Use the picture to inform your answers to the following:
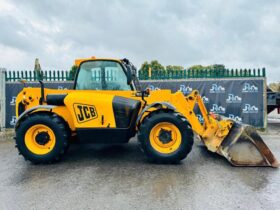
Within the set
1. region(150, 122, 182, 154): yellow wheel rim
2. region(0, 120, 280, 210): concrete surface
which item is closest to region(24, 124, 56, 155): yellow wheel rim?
→ region(0, 120, 280, 210): concrete surface

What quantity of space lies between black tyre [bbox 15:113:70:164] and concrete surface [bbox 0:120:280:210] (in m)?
0.25

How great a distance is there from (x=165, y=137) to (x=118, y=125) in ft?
3.49

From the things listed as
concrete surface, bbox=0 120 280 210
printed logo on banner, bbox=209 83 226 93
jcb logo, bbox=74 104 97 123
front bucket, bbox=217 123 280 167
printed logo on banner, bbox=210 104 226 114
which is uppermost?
printed logo on banner, bbox=209 83 226 93

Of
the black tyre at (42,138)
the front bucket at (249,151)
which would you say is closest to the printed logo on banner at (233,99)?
the front bucket at (249,151)

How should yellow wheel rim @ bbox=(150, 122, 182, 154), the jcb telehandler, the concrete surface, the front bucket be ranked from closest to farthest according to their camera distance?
the concrete surface < the front bucket < the jcb telehandler < yellow wheel rim @ bbox=(150, 122, 182, 154)

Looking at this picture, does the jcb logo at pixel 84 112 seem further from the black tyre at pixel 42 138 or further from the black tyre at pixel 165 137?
the black tyre at pixel 165 137

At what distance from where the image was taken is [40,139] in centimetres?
678

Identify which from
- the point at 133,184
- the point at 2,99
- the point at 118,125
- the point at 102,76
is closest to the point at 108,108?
the point at 118,125

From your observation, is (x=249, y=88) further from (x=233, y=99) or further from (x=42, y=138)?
(x=42, y=138)

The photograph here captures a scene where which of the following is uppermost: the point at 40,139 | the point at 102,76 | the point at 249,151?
the point at 102,76

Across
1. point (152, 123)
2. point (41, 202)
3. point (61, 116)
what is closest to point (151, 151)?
point (152, 123)

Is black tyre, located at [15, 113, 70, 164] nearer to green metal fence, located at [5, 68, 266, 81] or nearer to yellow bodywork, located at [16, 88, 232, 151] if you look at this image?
yellow bodywork, located at [16, 88, 232, 151]

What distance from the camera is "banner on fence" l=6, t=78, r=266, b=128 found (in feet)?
37.8

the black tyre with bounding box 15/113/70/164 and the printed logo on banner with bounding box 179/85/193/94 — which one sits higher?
the printed logo on banner with bounding box 179/85/193/94
